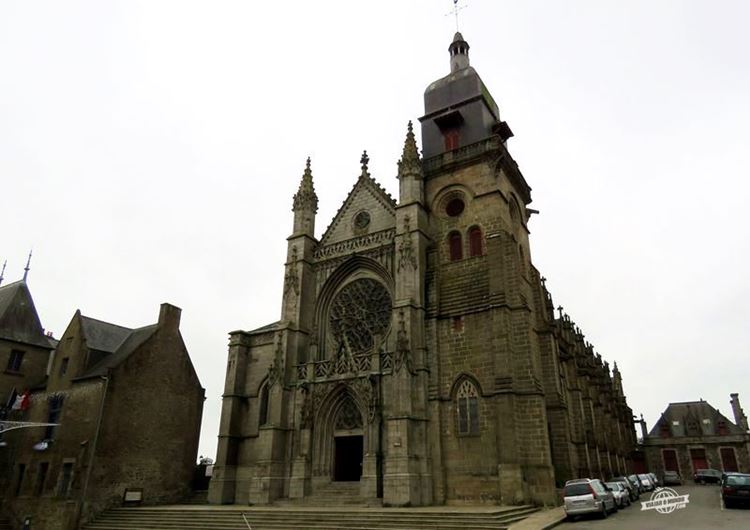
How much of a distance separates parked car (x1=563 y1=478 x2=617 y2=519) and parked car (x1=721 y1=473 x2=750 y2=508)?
5.40 meters

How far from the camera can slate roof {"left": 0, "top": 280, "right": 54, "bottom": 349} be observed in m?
30.0

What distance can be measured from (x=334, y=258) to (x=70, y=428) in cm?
1506

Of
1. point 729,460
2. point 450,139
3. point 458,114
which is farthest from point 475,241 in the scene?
point 729,460

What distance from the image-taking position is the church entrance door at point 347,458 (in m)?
22.8

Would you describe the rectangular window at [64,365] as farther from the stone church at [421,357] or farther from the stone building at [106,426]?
the stone church at [421,357]

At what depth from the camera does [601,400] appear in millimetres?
34156

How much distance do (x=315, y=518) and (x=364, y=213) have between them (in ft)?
49.2

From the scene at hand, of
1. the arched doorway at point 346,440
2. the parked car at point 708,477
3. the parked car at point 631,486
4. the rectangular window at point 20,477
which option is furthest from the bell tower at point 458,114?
the parked car at point 708,477

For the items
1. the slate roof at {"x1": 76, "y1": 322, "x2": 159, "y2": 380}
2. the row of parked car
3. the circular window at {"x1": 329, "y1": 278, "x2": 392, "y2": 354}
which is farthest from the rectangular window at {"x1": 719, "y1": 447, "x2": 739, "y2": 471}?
the slate roof at {"x1": 76, "y1": 322, "x2": 159, "y2": 380}

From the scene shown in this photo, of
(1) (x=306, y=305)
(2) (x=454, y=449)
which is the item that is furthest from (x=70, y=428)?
(2) (x=454, y=449)

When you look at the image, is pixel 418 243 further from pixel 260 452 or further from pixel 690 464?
pixel 690 464

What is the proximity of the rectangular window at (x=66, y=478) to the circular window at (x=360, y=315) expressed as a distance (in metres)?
13.5

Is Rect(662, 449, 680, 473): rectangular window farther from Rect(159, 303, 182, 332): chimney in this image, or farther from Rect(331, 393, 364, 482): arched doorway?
Rect(159, 303, 182, 332): chimney

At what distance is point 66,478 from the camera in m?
23.9
